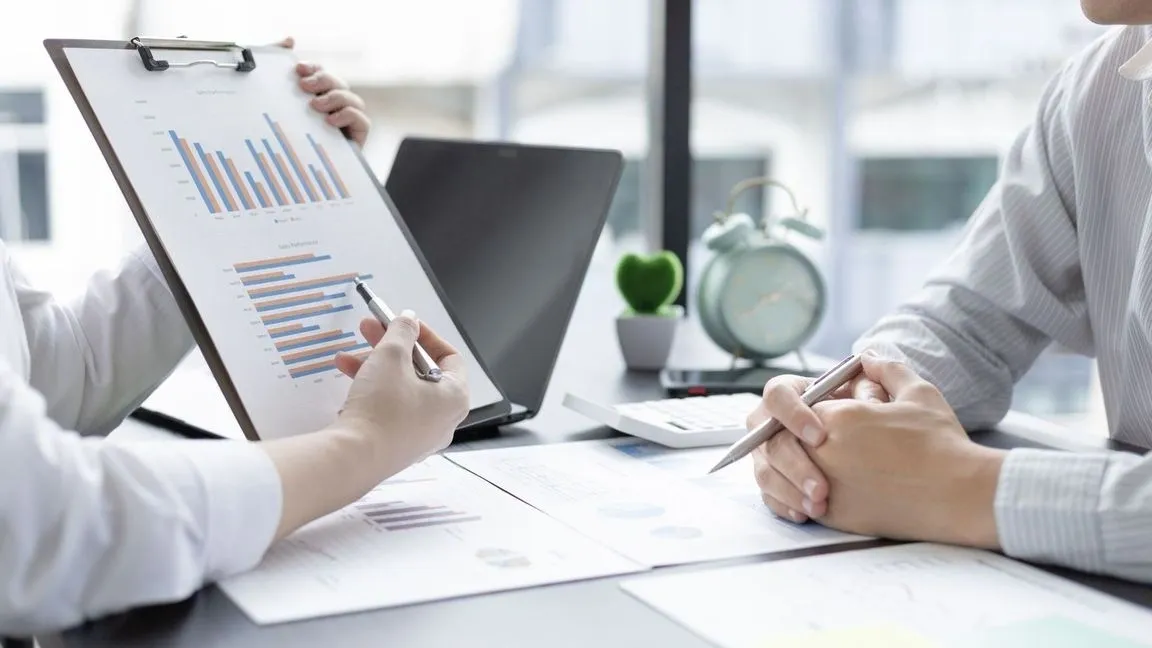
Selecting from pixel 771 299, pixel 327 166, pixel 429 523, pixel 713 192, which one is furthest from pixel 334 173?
pixel 713 192

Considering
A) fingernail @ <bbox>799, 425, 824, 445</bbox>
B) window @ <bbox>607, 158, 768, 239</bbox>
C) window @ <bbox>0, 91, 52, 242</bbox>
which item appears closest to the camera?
fingernail @ <bbox>799, 425, 824, 445</bbox>

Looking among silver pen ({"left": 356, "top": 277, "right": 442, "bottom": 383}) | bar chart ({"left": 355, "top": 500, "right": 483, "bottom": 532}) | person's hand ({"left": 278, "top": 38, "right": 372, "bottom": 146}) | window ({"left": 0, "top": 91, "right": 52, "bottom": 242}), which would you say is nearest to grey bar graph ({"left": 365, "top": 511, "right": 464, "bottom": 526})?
bar chart ({"left": 355, "top": 500, "right": 483, "bottom": 532})

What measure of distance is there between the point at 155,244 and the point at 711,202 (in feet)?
15.8

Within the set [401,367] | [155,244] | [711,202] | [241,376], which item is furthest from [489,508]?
[711,202]

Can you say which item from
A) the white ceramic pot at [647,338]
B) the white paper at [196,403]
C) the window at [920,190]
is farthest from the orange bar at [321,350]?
the window at [920,190]

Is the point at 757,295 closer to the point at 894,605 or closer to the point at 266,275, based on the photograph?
the point at 266,275

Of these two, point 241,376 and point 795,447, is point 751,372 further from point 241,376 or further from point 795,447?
point 241,376

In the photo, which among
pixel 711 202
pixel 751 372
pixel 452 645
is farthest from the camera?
pixel 711 202

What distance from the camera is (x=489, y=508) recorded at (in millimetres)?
912

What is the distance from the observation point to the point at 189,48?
1.13 meters

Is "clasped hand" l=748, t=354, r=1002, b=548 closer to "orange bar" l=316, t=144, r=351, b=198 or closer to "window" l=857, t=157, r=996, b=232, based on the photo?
"orange bar" l=316, t=144, r=351, b=198

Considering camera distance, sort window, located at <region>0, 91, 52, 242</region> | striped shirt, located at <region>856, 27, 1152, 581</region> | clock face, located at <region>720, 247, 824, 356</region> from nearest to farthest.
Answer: striped shirt, located at <region>856, 27, 1152, 581</region>, clock face, located at <region>720, 247, 824, 356</region>, window, located at <region>0, 91, 52, 242</region>

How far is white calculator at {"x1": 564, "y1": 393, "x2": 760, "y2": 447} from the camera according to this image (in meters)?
1.13

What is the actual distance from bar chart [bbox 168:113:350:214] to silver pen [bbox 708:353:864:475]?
45 cm
